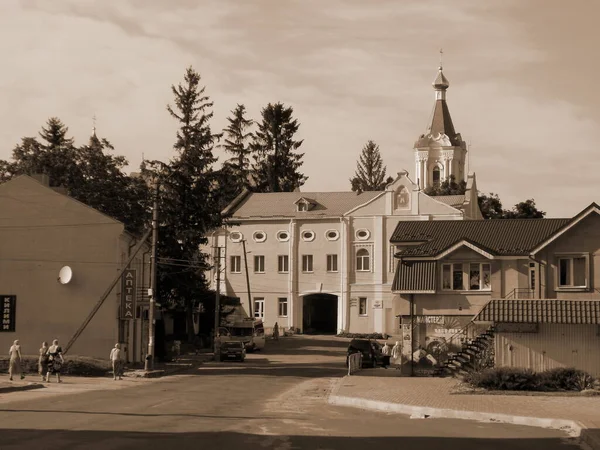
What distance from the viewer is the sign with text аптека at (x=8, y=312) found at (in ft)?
160

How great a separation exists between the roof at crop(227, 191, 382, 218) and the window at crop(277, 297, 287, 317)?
7885 mm

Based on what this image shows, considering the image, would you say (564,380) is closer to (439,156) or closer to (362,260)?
(362,260)

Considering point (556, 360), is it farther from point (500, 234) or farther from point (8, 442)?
point (8, 442)

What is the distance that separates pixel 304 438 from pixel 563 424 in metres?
7.56

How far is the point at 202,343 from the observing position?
74.3m

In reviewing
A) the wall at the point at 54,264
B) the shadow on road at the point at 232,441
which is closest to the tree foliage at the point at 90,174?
the wall at the point at 54,264

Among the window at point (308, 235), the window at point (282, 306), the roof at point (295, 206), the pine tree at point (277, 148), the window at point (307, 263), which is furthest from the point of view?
the pine tree at point (277, 148)

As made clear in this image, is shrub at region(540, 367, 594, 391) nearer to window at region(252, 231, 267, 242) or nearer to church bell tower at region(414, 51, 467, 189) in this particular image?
window at region(252, 231, 267, 242)

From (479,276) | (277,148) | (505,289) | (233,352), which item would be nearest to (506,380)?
(505,289)

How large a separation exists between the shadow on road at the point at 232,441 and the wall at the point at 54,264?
29.4m

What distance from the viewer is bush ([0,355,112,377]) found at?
4444cm

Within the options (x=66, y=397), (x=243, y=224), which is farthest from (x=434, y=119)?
(x=66, y=397)

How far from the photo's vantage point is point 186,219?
2712 inches

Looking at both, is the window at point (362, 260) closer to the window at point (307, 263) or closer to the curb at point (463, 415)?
the window at point (307, 263)
